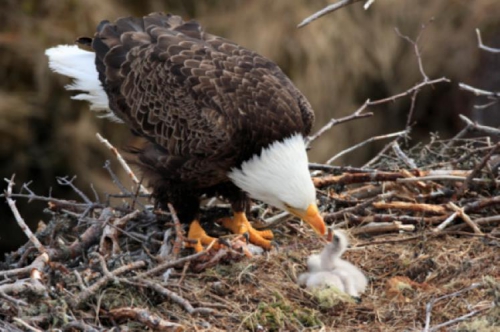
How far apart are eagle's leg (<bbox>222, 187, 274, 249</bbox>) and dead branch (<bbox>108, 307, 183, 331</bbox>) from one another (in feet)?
3.17

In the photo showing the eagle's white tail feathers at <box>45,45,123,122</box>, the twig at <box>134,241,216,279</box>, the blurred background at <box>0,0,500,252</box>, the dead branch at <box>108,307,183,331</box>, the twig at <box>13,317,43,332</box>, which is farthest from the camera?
the blurred background at <box>0,0,500,252</box>

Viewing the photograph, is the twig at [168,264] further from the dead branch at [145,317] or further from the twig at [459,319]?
the twig at [459,319]

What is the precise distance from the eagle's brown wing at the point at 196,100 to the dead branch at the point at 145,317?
2.99 feet

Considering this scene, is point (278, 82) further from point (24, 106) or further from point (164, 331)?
point (24, 106)

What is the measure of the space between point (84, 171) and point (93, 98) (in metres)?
3.59

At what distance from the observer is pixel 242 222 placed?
4797 mm

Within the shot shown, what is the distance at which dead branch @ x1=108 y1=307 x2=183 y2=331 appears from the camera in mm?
3691

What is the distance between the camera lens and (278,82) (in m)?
4.60

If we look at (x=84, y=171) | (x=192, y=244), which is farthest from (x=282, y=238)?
(x=84, y=171)

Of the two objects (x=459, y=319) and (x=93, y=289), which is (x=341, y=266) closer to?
(x=459, y=319)

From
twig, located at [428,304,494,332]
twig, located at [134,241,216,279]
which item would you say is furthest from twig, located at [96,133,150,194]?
twig, located at [428,304,494,332]

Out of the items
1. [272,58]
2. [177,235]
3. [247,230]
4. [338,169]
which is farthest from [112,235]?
[272,58]

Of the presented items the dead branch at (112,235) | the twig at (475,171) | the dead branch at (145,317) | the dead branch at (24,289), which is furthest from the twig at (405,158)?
the dead branch at (24,289)

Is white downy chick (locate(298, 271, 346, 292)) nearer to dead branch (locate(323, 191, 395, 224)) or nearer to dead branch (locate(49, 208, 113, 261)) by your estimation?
dead branch (locate(323, 191, 395, 224))
